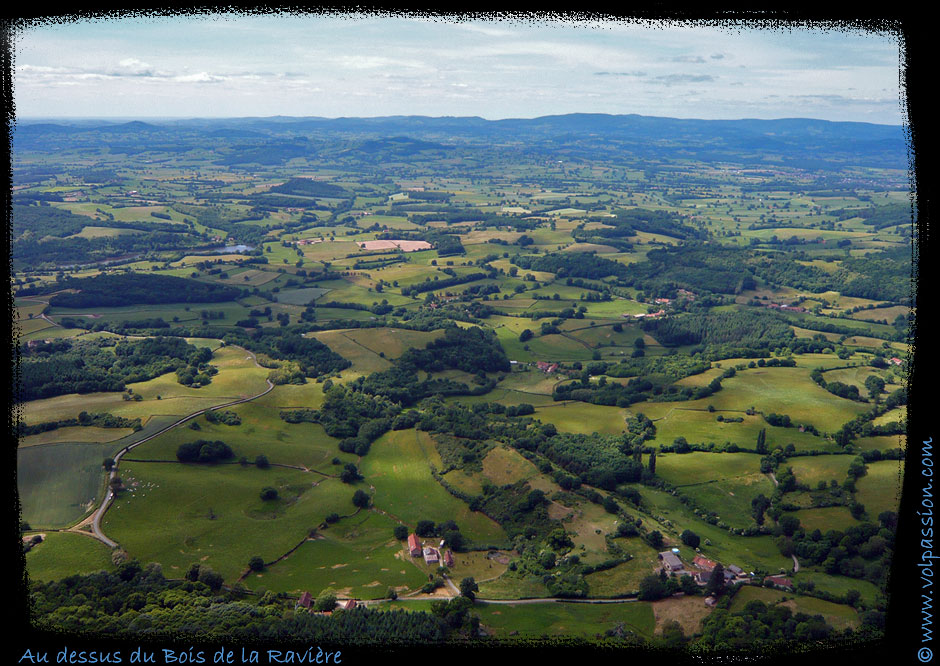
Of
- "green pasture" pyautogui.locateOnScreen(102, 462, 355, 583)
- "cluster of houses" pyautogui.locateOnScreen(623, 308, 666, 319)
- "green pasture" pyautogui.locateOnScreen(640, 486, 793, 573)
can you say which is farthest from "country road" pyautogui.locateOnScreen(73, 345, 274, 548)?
"cluster of houses" pyautogui.locateOnScreen(623, 308, 666, 319)

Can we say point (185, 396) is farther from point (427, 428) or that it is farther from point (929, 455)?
point (929, 455)

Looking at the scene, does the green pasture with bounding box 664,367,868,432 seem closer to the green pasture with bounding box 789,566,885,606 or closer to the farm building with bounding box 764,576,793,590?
the green pasture with bounding box 789,566,885,606

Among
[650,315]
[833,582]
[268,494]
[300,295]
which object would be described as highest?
[833,582]

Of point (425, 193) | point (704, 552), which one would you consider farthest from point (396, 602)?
point (425, 193)

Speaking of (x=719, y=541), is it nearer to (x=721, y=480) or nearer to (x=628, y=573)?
(x=721, y=480)

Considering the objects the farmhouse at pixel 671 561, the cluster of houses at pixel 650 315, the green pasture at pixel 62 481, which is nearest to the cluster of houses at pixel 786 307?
the cluster of houses at pixel 650 315

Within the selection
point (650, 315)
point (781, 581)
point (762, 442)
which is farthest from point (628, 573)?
point (650, 315)

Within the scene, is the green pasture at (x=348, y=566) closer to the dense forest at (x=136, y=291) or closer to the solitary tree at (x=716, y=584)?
the solitary tree at (x=716, y=584)
